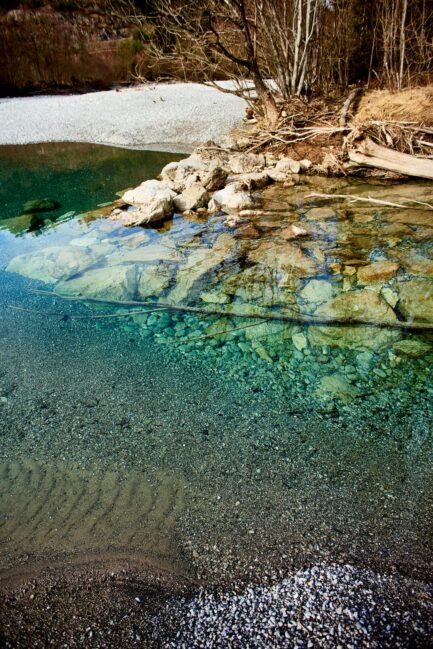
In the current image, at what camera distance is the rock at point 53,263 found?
4.31m

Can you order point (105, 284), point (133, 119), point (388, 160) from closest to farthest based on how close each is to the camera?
point (105, 284), point (388, 160), point (133, 119)

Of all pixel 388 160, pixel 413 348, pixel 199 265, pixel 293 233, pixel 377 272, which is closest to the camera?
pixel 413 348

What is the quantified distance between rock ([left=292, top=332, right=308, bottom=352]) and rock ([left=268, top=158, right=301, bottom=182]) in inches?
156

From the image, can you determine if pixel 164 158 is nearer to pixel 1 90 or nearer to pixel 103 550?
pixel 103 550

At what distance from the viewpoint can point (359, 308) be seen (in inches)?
132

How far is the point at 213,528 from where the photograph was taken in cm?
194

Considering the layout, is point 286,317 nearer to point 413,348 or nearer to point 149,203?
point 413,348

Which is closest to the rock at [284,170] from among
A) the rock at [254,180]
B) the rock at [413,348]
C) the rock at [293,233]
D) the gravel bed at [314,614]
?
the rock at [254,180]

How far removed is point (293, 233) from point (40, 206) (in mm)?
3991

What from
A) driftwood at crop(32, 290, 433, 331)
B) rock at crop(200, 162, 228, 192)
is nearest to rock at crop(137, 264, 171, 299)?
driftwood at crop(32, 290, 433, 331)

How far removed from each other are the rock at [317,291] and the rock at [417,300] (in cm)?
57

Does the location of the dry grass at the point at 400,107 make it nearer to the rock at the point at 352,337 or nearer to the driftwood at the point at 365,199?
the driftwood at the point at 365,199

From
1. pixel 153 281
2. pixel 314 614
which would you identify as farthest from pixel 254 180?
pixel 314 614

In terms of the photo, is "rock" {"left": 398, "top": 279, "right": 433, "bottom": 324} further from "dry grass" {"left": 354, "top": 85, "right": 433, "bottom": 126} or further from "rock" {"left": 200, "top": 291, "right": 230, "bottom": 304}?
"dry grass" {"left": 354, "top": 85, "right": 433, "bottom": 126}
